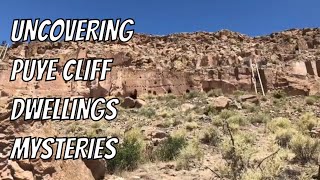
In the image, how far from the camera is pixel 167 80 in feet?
112

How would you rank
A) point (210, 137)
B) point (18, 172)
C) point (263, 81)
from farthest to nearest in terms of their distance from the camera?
point (263, 81) → point (210, 137) → point (18, 172)

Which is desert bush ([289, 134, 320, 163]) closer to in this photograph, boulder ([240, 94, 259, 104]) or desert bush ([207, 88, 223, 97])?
boulder ([240, 94, 259, 104])

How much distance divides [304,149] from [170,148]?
3434 mm

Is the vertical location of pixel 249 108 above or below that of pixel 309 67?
below

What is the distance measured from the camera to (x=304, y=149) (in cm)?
990

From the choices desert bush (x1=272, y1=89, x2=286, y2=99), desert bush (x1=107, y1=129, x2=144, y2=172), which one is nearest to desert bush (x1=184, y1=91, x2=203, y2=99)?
A: desert bush (x1=272, y1=89, x2=286, y2=99)

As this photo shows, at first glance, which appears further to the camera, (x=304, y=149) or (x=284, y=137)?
(x=284, y=137)

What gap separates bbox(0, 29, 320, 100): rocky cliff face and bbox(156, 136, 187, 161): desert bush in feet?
52.4

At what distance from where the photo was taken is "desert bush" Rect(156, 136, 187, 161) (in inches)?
405

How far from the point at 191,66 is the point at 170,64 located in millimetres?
2196

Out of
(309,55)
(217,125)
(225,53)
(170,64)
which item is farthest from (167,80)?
(217,125)

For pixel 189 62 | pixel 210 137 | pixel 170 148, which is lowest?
pixel 170 148

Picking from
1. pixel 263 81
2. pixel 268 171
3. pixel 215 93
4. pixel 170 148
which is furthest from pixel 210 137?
pixel 263 81

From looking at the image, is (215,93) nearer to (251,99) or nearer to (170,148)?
(251,99)
